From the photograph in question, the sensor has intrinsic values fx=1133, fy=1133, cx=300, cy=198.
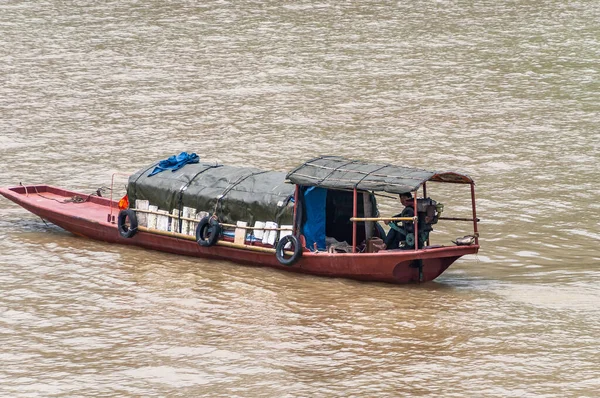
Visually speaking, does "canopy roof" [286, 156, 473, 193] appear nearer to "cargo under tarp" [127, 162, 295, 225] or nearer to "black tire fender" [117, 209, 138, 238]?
"cargo under tarp" [127, 162, 295, 225]

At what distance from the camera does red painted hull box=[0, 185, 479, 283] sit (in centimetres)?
1864

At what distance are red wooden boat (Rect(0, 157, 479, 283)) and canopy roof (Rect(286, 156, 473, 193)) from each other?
0.05ft

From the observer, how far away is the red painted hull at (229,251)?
1864cm

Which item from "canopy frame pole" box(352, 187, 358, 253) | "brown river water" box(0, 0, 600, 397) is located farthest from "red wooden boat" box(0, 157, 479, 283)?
"brown river water" box(0, 0, 600, 397)

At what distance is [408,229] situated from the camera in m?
18.8

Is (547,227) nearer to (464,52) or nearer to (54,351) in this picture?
(54,351)

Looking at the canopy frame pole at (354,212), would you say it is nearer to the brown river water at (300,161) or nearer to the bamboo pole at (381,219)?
the bamboo pole at (381,219)

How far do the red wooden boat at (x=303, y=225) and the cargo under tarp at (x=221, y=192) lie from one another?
0.08ft

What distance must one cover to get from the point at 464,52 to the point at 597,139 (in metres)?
10.6

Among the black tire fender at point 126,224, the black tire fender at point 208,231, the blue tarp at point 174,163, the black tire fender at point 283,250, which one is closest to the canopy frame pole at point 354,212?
the black tire fender at point 283,250

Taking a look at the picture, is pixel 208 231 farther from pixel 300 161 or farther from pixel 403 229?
pixel 300 161

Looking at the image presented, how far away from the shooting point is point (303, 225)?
64.3 ft

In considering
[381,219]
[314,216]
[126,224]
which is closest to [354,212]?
[381,219]

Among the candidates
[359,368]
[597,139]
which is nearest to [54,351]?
[359,368]
